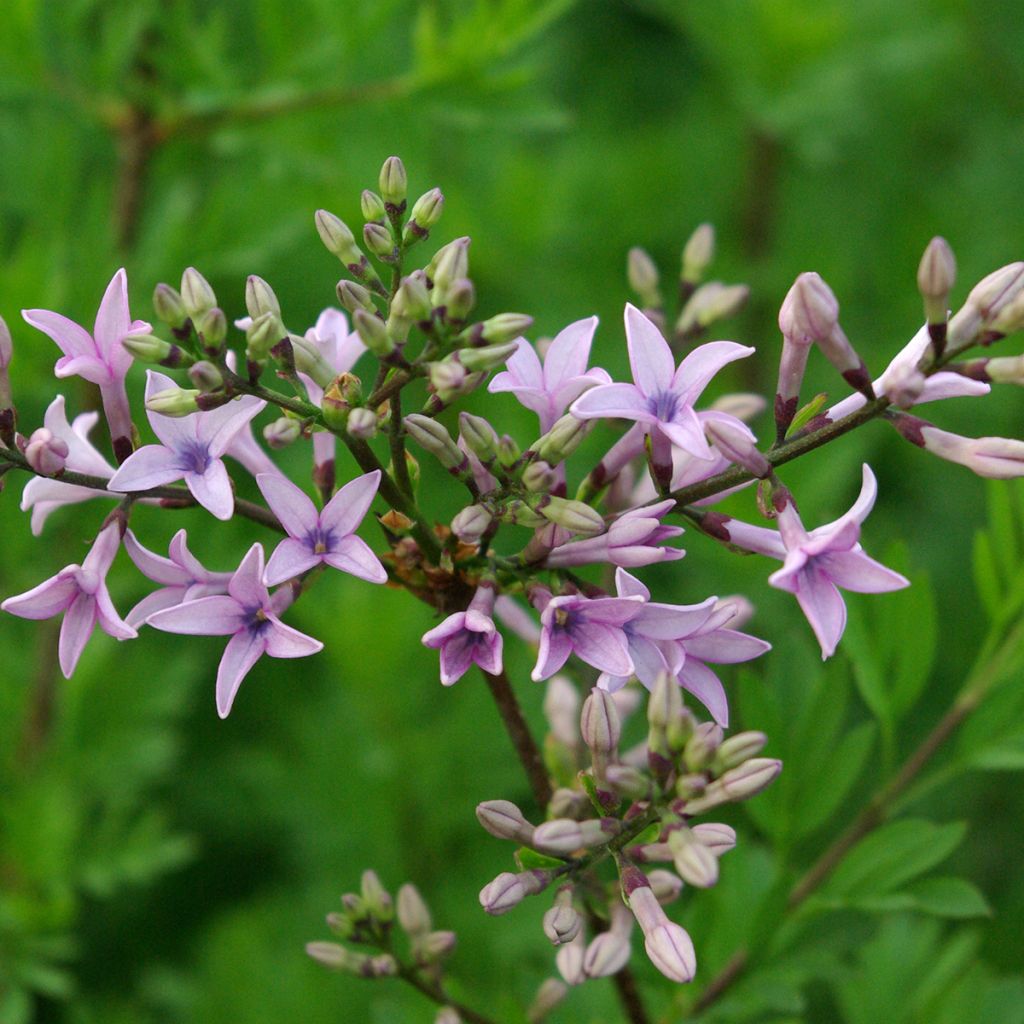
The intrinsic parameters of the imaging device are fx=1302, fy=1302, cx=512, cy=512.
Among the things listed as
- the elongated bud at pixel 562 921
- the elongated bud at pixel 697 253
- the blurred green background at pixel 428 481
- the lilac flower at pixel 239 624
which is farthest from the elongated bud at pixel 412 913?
the elongated bud at pixel 697 253

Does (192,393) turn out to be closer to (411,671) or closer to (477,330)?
(477,330)

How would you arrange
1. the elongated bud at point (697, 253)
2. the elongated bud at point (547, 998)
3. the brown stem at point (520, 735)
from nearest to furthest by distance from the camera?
the brown stem at point (520, 735) < the elongated bud at point (547, 998) < the elongated bud at point (697, 253)

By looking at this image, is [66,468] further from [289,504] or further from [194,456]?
[289,504]

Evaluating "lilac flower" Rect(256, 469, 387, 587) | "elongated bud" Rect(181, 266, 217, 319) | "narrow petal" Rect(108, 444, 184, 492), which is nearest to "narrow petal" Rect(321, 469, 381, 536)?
"lilac flower" Rect(256, 469, 387, 587)

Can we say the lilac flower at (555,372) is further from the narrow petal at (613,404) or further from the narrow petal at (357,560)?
the narrow petal at (357,560)

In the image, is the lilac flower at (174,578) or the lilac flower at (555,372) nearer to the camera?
the lilac flower at (174,578)

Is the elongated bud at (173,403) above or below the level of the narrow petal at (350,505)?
above

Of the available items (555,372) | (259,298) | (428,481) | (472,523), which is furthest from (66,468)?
(428,481)
